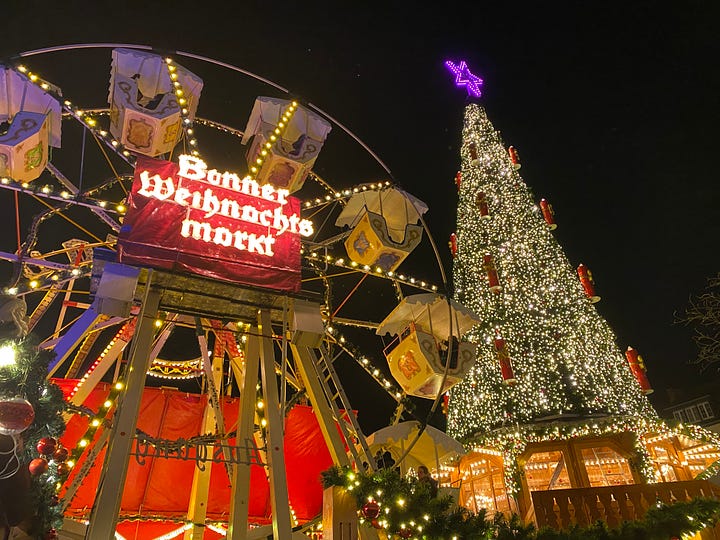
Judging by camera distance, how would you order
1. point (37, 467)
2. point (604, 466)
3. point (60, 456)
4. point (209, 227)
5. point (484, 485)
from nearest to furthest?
point (37, 467) < point (60, 456) < point (209, 227) < point (604, 466) < point (484, 485)

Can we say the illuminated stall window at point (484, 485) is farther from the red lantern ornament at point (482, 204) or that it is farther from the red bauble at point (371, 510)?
the red bauble at point (371, 510)

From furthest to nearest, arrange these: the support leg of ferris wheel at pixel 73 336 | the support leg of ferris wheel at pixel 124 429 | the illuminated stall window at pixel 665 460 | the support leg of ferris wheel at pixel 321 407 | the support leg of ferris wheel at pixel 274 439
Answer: the illuminated stall window at pixel 665 460 → the support leg of ferris wheel at pixel 321 407 → the support leg of ferris wheel at pixel 73 336 → the support leg of ferris wheel at pixel 274 439 → the support leg of ferris wheel at pixel 124 429

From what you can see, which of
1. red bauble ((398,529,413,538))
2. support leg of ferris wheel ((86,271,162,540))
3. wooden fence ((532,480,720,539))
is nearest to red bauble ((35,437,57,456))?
support leg of ferris wheel ((86,271,162,540))

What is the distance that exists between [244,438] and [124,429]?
1.54 m

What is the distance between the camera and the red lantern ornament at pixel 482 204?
1858cm

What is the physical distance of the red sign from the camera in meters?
5.86

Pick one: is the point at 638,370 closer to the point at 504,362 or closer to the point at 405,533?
the point at 504,362

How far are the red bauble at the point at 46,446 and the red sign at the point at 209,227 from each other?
8.60 ft

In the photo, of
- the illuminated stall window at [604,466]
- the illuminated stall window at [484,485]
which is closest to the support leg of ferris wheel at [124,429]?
the illuminated stall window at [484,485]

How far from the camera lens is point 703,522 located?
668 centimetres

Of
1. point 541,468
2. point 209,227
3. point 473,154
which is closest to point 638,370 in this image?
point 541,468

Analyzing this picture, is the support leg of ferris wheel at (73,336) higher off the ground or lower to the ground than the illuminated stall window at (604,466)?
higher

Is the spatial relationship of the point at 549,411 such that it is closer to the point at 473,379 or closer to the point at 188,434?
the point at 473,379

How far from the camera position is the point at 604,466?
15.9 meters
